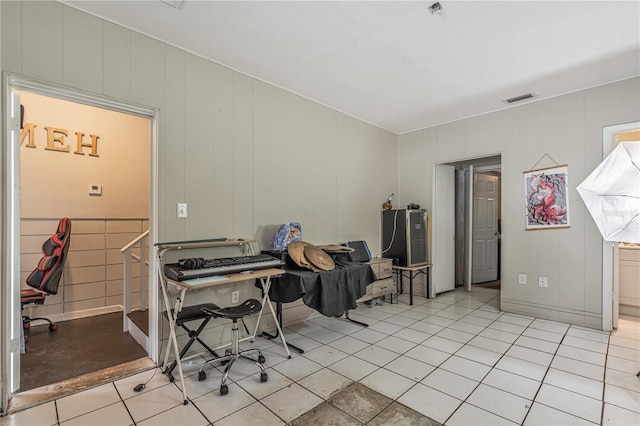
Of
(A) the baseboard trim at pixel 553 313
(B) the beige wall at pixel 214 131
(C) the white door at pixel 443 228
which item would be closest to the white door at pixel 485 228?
(C) the white door at pixel 443 228

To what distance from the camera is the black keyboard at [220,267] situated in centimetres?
226

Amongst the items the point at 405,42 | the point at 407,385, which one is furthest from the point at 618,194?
the point at 407,385

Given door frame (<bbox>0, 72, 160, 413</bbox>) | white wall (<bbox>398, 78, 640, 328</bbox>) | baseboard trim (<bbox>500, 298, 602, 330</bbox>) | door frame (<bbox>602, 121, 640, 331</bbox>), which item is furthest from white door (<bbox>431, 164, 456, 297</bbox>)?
door frame (<bbox>0, 72, 160, 413</bbox>)

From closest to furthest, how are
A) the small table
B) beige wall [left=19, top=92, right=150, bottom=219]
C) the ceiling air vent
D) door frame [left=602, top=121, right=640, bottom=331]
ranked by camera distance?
door frame [left=602, top=121, right=640, bottom=331]
beige wall [left=19, top=92, right=150, bottom=219]
the ceiling air vent
the small table

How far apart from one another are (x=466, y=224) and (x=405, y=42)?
3867mm

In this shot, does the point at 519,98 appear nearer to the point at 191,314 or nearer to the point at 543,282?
the point at 543,282

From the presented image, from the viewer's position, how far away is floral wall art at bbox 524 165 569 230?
11.8ft

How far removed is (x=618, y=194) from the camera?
2.83 meters

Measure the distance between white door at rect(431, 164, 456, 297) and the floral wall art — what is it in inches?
48.2

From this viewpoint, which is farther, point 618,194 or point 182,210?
point 618,194

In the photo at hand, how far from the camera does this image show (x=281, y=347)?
293 centimetres

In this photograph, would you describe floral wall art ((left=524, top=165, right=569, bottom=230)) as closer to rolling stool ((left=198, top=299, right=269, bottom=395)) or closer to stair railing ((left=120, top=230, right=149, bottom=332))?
rolling stool ((left=198, top=299, right=269, bottom=395))

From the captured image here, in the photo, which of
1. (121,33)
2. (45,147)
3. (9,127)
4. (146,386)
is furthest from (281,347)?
(45,147)

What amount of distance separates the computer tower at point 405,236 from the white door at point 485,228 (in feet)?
4.68
